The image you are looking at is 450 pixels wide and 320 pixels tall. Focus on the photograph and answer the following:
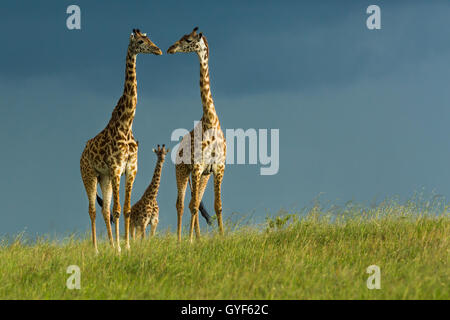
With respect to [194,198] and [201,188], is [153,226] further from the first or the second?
[194,198]

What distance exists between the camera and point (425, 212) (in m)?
12.9

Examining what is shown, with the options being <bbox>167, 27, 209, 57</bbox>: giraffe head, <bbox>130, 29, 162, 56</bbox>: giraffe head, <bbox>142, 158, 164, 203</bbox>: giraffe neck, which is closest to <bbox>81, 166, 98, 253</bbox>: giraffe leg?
<bbox>142, 158, 164, 203</bbox>: giraffe neck

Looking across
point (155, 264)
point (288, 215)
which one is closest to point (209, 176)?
point (288, 215)

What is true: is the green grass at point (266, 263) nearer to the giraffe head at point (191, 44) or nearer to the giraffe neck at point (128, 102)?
the giraffe neck at point (128, 102)

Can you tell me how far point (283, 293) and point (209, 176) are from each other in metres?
4.78

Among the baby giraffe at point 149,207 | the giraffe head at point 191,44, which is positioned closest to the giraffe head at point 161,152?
the baby giraffe at point 149,207

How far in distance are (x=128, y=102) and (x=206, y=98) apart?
167cm

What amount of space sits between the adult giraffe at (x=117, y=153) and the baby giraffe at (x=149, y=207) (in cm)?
177

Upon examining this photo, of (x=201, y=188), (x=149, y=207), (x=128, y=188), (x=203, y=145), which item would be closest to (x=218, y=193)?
(x=201, y=188)

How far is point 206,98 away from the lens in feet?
39.8

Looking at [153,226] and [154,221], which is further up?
[154,221]

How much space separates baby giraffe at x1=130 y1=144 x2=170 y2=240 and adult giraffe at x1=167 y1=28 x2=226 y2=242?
188 centimetres

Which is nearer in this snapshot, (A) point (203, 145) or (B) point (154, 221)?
(A) point (203, 145)
